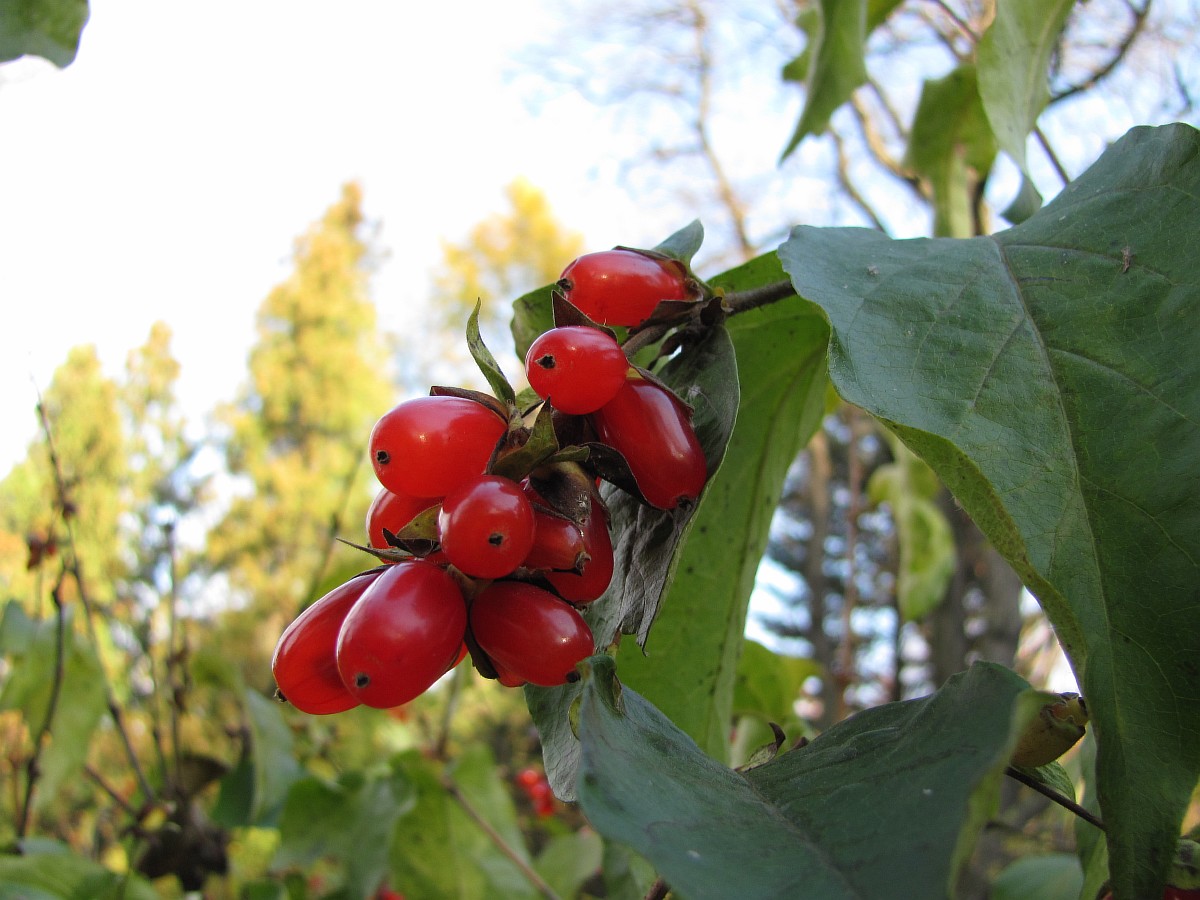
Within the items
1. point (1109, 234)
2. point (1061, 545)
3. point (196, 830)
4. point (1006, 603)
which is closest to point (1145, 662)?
point (1061, 545)

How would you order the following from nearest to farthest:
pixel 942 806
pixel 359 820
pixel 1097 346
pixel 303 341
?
pixel 942 806 < pixel 1097 346 < pixel 359 820 < pixel 303 341

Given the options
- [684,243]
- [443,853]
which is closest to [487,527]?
[684,243]

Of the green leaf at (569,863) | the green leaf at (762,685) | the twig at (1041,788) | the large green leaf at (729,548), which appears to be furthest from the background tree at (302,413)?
the twig at (1041,788)

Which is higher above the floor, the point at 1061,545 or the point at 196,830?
the point at 1061,545

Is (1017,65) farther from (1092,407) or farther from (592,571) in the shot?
(592,571)

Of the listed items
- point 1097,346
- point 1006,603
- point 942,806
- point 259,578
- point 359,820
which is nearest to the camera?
point 942,806

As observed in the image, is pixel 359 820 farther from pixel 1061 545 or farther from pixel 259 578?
pixel 259 578

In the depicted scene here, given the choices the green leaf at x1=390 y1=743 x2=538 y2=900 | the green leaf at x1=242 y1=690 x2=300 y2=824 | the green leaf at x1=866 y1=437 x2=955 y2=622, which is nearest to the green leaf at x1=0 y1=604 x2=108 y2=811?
the green leaf at x1=242 y1=690 x2=300 y2=824

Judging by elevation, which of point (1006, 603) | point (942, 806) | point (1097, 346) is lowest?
point (942, 806)

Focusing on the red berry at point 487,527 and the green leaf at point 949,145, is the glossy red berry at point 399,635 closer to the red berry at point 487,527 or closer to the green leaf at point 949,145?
the red berry at point 487,527
